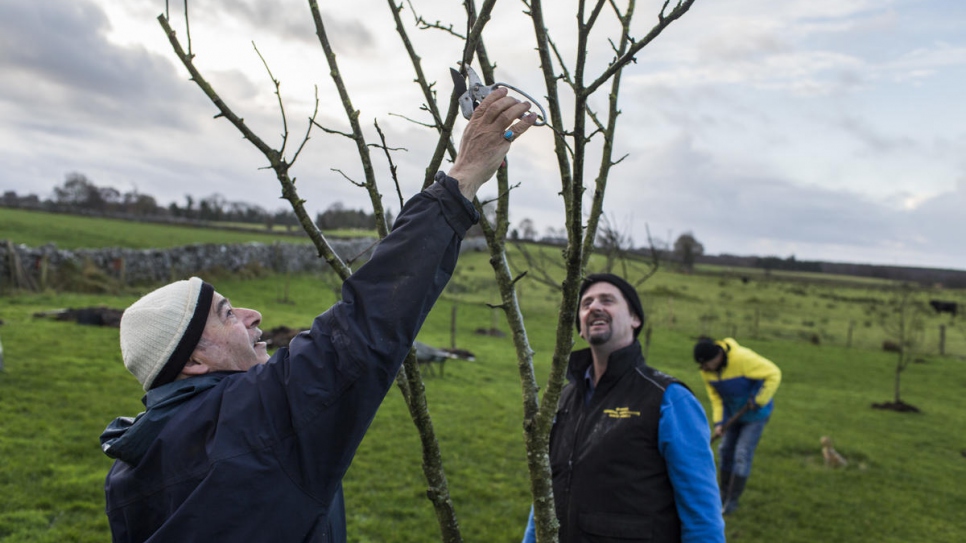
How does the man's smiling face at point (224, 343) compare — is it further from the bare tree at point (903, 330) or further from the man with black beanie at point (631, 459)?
the bare tree at point (903, 330)

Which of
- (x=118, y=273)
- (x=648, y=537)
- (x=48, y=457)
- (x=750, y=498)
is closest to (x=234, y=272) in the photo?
(x=118, y=273)

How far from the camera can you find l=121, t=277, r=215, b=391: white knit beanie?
4.78ft

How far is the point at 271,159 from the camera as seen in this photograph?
5.38 ft

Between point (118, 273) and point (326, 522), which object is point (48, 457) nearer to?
point (326, 522)

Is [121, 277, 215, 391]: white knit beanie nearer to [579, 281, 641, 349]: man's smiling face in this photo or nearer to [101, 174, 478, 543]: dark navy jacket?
[101, 174, 478, 543]: dark navy jacket

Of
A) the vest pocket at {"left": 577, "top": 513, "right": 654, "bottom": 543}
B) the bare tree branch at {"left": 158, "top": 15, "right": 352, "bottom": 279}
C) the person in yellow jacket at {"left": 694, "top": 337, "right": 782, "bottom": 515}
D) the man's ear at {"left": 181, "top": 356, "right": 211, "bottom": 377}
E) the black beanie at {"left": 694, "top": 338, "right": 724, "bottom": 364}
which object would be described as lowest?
the person in yellow jacket at {"left": 694, "top": 337, "right": 782, "bottom": 515}

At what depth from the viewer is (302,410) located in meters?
1.23

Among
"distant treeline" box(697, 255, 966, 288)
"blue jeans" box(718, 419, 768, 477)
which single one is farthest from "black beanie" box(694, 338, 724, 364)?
"distant treeline" box(697, 255, 966, 288)

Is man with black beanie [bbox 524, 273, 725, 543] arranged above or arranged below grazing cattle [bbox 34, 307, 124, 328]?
above

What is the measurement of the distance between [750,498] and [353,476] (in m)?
5.31

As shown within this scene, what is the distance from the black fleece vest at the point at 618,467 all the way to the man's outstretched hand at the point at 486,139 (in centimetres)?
184

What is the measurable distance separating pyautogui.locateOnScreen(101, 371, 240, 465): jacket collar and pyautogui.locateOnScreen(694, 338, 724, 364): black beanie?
6369 millimetres

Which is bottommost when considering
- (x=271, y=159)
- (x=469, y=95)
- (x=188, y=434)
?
(x=188, y=434)

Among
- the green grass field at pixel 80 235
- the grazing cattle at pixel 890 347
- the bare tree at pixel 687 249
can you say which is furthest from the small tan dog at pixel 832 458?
the bare tree at pixel 687 249
